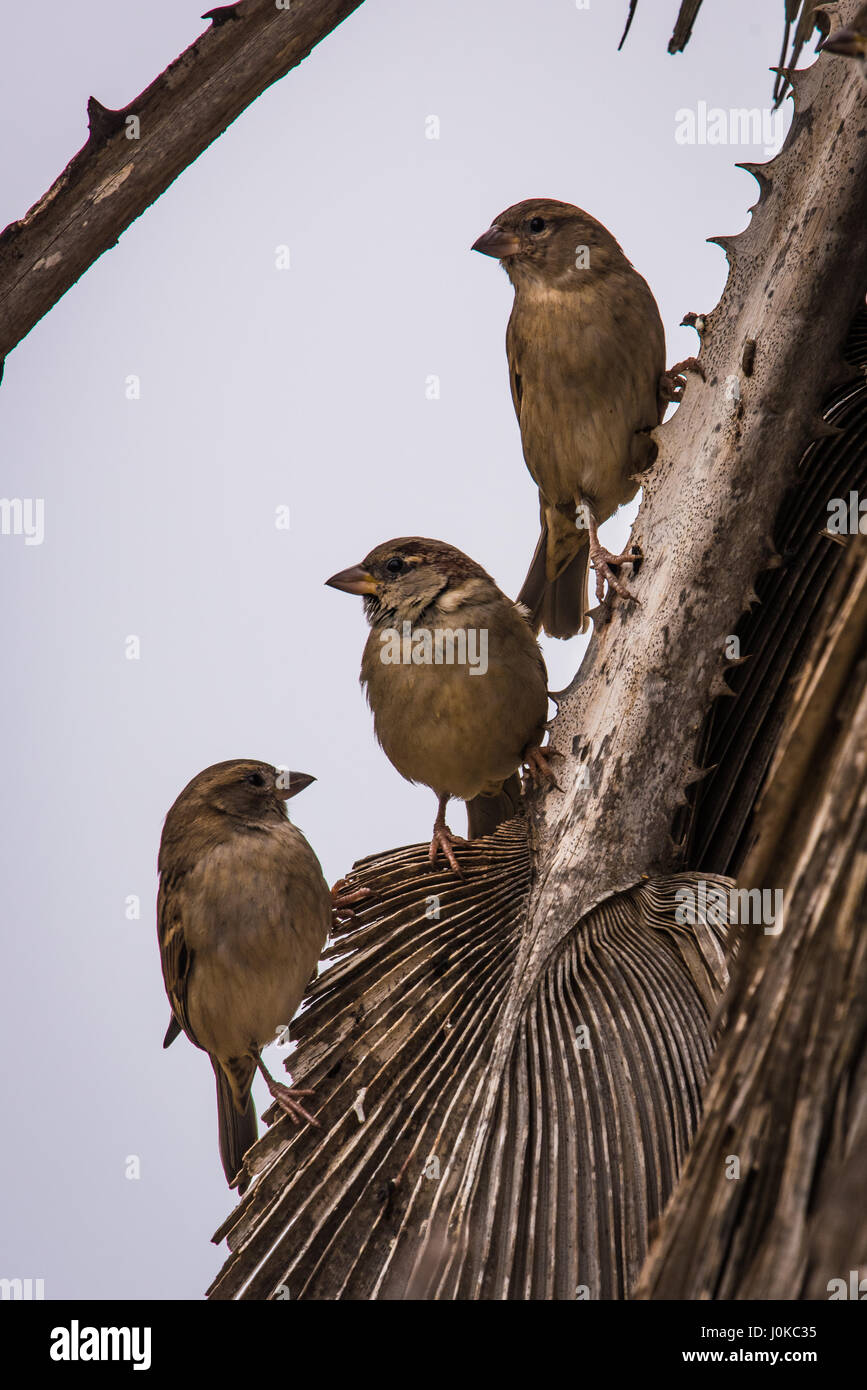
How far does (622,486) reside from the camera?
4891mm

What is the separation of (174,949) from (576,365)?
7.92 feet

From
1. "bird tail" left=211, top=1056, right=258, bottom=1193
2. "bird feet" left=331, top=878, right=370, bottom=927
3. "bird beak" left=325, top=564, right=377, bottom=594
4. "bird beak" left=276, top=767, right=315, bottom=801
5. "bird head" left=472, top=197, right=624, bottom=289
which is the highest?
"bird head" left=472, top=197, right=624, bottom=289

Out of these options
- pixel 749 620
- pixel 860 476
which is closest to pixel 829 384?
pixel 860 476

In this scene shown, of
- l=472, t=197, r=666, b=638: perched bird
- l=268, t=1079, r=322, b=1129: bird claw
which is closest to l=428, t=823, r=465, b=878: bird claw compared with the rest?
l=268, t=1079, r=322, b=1129: bird claw

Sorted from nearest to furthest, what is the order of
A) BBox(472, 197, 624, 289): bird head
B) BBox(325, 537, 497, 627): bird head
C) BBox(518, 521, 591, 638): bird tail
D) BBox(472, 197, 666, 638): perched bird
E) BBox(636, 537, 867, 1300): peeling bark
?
BBox(636, 537, 867, 1300): peeling bark, BBox(325, 537, 497, 627): bird head, BBox(472, 197, 666, 638): perched bird, BBox(472, 197, 624, 289): bird head, BBox(518, 521, 591, 638): bird tail

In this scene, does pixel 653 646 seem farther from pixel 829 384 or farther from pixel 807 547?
pixel 829 384

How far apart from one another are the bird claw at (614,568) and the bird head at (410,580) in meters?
0.76

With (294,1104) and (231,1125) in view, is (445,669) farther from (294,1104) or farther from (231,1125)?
(231,1125)

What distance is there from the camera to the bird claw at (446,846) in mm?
3754

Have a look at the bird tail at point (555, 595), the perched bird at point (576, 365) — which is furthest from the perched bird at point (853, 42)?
the bird tail at point (555, 595)

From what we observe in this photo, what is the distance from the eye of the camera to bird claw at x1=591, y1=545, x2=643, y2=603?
366cm

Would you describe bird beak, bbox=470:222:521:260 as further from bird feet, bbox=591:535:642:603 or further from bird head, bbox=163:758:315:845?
bird head, bbox=163:758:315:845

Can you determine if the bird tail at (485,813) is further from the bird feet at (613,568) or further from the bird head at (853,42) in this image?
the bird head at (853,42)
